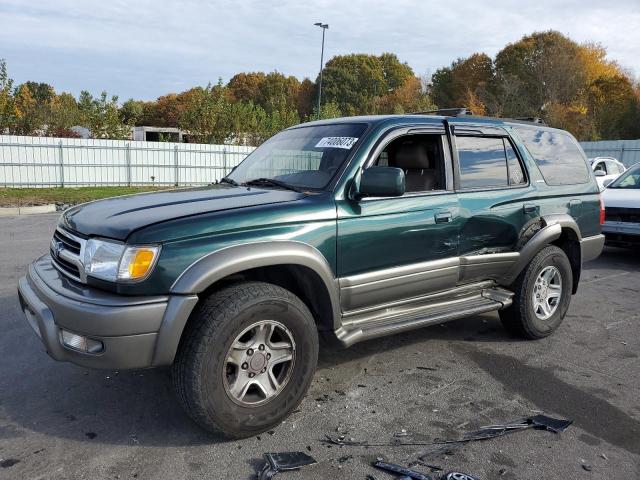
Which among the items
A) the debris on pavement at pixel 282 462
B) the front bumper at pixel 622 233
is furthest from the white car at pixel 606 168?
the debris on pavement at pixel 282 462

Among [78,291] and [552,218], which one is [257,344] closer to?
[78,291]

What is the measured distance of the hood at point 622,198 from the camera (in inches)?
323

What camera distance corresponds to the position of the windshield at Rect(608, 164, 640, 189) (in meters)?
9.20

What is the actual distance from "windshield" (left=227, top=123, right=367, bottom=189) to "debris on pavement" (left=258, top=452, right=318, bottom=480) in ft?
5.27

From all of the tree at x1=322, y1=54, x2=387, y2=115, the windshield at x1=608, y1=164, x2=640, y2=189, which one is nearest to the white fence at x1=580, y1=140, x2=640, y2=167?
the windshield at x1=608, y1=164, x2=640, y2=189

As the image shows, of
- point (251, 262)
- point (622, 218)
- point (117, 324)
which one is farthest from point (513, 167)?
point (622, 218)

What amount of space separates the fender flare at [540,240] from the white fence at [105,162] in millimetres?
18778

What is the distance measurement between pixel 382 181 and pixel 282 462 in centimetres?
168

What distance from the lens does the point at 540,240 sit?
175 inches

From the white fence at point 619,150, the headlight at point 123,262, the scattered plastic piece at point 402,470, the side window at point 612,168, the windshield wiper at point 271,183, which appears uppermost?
the white fence at point 619,150

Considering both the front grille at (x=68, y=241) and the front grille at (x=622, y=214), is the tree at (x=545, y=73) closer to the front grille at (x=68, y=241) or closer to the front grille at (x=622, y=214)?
the front grille at (x=622, y=214)

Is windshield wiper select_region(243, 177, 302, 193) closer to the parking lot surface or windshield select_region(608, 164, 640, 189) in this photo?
the parking lot surface

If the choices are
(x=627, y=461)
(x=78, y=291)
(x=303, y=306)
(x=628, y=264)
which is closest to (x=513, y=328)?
(x=627, y=461)

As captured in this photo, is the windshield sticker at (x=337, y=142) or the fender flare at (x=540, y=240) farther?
the fender flare at (x=540, y=240)
